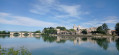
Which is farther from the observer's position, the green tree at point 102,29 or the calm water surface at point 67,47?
the green tree at point 102,29

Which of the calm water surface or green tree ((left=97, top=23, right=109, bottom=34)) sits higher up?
green tree ((left=97, top=23, right=109, bottom=34))

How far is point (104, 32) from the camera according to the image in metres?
66.6

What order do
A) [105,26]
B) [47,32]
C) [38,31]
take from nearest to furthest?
[105,26]
[47,32]
[38,31]

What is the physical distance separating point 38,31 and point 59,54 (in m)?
119

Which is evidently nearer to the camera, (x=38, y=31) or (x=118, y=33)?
(x=118, y=33)

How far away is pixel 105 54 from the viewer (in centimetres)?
1448

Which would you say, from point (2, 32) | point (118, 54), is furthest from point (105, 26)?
point (2, 32)

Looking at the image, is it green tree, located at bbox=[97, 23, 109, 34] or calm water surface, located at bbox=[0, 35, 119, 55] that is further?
green tree, located at bbox=[97, 23, 109, 34]

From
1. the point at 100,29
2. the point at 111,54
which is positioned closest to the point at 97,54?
the point at 111,54

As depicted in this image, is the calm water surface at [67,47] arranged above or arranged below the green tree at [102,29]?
below

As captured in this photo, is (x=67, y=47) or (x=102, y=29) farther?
(x=102, y=29)

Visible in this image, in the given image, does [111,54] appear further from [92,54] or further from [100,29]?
[100,29]

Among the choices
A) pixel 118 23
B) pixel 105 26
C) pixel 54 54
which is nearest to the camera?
pixel 54 54

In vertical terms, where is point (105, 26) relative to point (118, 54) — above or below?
above
